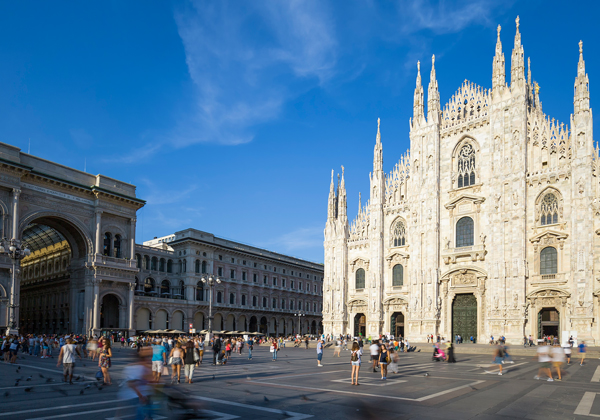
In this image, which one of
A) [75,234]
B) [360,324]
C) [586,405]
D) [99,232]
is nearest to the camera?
[586,405]

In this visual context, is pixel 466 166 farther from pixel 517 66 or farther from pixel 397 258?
pixel 397 258

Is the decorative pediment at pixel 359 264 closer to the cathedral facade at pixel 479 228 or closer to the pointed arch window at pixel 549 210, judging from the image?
the cathedral facade at pixel 479 228

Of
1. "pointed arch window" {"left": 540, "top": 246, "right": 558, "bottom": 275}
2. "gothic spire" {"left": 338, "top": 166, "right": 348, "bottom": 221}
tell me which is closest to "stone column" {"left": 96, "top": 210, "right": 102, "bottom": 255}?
"gothic spire" {"left": 338, "top": 166, "right": 348, "bottom": 221}

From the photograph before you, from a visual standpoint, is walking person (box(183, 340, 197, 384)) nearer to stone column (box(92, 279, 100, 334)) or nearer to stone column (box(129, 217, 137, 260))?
stone column (box(92, 279, 100, 334))

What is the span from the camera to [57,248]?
212 feet

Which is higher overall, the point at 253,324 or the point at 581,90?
the point at 581,90

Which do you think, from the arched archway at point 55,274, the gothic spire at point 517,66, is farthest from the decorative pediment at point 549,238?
the arched archway at point 55,274

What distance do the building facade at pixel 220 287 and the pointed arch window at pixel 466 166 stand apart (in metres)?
38.7

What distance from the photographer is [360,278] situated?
54938mm

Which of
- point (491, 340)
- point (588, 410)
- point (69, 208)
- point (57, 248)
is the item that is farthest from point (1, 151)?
point (588, 410)

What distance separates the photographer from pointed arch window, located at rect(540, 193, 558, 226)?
135ft

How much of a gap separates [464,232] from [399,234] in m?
7.05

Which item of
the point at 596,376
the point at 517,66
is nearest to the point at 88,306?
the point at 596,376

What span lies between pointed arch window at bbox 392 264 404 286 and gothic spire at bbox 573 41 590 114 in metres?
21.1
